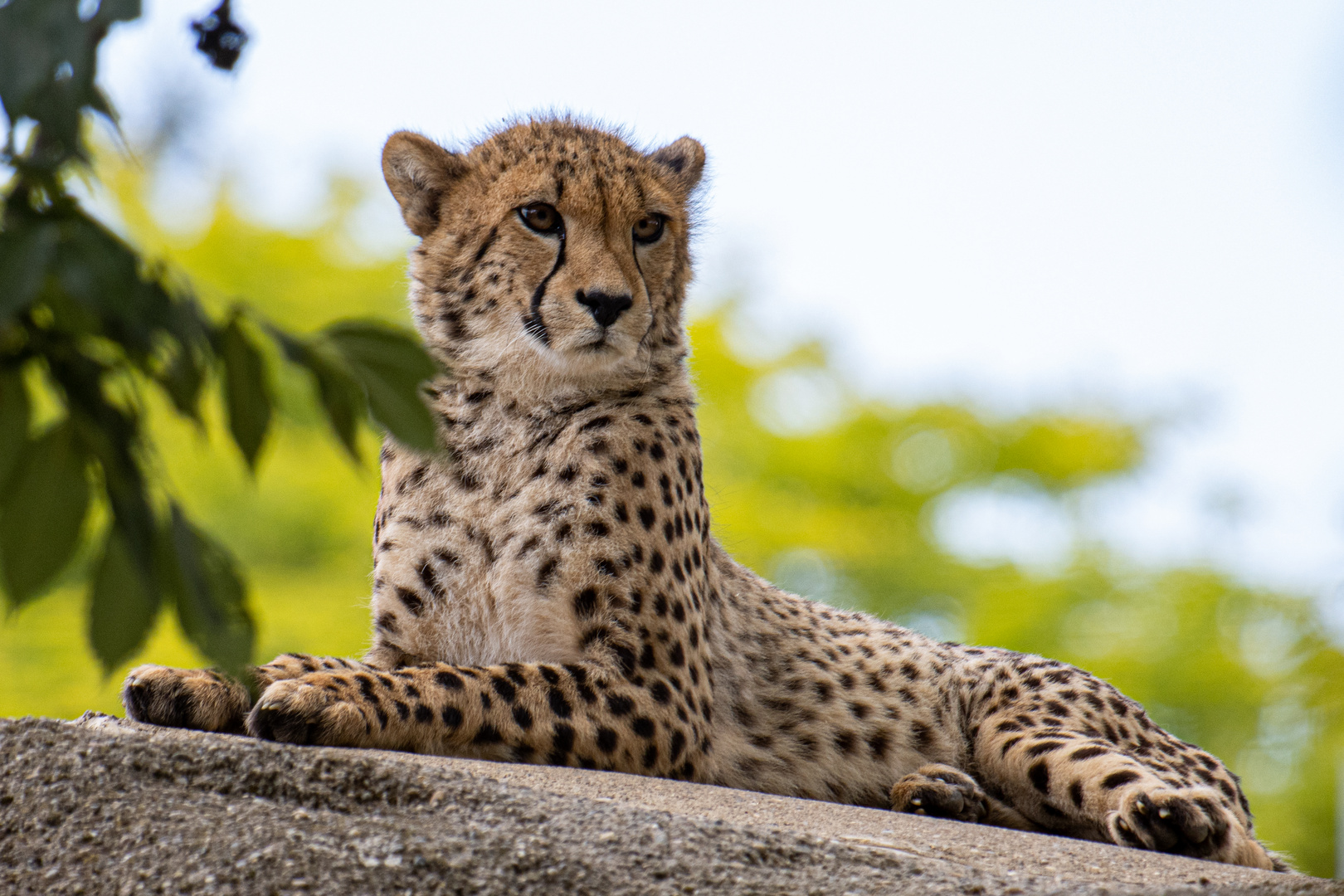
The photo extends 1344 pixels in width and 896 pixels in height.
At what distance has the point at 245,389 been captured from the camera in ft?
3.70

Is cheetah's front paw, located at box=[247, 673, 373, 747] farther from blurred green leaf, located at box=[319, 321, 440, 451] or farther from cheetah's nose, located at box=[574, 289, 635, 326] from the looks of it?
blurred green leaf, located at box=[319, 321, 440, 451]

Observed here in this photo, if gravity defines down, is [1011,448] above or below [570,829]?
above

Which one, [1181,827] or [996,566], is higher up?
[996,566]

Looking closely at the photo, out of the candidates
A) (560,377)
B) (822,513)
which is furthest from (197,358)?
(822,513)

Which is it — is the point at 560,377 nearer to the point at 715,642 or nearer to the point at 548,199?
the point at 548,199

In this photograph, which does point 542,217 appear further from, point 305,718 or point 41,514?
point 41,514

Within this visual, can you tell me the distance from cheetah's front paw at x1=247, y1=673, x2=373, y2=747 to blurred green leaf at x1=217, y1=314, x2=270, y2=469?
210 centimetres

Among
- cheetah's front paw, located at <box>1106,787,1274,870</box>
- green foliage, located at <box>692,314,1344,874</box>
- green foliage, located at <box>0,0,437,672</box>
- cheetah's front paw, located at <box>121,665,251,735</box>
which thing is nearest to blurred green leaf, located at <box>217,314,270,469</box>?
green foliage, located at <box>0,0,437,672</box>

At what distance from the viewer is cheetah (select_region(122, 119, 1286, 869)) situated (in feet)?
11.8

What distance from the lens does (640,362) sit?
4371mm

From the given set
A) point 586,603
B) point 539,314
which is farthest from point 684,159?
point 586,603

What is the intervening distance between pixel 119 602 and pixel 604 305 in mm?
2999

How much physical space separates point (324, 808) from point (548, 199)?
2.29m

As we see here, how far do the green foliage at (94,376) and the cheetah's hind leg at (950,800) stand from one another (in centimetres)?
326
